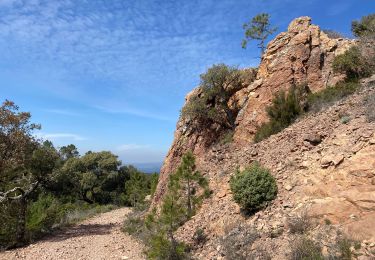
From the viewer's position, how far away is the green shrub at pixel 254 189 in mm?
10117

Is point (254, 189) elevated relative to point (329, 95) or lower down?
lower down

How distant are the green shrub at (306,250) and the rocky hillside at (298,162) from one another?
0.68ft

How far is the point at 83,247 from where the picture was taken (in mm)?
14500

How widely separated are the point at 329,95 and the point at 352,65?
232 centimetres

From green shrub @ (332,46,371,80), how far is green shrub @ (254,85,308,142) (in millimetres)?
2241

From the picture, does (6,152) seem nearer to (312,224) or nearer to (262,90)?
(262,90)

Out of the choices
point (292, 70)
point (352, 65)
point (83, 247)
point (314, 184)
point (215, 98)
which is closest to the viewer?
point (314, 184)

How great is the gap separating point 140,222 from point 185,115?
20.6 ft

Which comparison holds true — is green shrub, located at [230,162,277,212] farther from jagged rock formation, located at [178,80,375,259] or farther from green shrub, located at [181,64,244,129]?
green shrub, located at [181,64,244,129]

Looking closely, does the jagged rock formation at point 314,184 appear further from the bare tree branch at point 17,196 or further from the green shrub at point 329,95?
the bare tree branch at point 17,196

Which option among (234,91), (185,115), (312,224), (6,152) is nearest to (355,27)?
(234,91)

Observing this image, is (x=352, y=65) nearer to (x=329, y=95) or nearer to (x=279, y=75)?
(x=329, y=95)

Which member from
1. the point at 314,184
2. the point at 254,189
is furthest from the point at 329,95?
the point at 254,189

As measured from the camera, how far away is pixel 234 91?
62.2 ft
